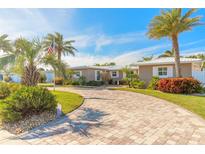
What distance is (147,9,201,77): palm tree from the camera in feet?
52.1

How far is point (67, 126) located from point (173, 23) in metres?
15.0

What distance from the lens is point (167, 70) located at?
19.0 meters

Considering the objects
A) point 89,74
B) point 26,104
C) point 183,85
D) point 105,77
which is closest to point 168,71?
point 183,85

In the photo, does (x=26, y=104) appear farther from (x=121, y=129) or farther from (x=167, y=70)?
(x=167, y=70)

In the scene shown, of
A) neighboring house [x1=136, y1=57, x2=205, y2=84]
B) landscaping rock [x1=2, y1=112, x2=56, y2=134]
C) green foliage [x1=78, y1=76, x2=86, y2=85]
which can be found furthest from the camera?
green foliage [x1=78, y1=76, x2=86, y2=85]

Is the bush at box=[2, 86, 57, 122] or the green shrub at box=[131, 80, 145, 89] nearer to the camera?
the bush at box=[2, 86, 57, 122]

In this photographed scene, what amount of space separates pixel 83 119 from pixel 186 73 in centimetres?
1574

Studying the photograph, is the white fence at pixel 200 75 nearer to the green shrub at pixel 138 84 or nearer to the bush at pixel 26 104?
the green shrub at pixel 138 84

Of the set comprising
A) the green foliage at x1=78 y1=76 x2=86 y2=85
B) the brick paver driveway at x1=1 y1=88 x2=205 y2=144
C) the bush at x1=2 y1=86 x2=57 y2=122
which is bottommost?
the brick paver driveway at x1=1 y1=88 x2=205 y2=144

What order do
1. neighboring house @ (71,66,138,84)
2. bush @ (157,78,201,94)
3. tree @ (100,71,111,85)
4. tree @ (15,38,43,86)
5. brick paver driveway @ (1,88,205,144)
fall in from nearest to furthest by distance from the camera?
brick paver driveway @ (1,88,205,144) → tree @ (15,38,43,86) → bush @ (157,78,201,94) → neighboring house @ (71,66,138,84) → tree @ (100,71,111,85)

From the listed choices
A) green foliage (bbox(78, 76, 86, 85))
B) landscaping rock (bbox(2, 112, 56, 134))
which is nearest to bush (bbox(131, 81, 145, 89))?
green foliage (bbox(78, 76, 86, 85))

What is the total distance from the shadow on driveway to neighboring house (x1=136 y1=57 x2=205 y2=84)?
14.0 meters

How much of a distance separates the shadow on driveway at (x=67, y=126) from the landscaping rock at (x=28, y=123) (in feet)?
1.06

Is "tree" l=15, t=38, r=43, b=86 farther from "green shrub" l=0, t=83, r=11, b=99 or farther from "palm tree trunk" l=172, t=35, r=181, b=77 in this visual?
"palm tree trunk" l=172, t=35, r=181, b=77
